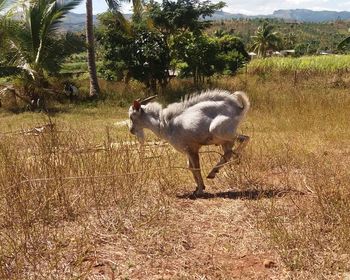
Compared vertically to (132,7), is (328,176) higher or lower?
lower

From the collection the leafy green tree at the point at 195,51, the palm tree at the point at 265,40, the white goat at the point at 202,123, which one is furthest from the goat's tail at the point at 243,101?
the palm tree at the point at 265,40

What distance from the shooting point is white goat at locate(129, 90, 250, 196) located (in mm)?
5512

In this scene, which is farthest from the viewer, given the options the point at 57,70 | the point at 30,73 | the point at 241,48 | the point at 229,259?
the point at 241,48

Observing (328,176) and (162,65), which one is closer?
(328,176)

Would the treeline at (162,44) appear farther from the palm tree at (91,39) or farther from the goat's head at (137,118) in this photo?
the goat's head at (137,118)

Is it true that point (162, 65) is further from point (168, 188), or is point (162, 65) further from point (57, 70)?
point (168, 188)

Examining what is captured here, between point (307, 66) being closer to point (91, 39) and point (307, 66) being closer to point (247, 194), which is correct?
point (91, 39)

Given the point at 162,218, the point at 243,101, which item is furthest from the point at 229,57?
the point at 162,218

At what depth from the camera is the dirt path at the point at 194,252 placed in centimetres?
355

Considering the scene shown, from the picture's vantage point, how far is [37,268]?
11.6 feet

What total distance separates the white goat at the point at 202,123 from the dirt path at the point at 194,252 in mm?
1030

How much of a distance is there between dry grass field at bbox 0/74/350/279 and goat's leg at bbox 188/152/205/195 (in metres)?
0.19

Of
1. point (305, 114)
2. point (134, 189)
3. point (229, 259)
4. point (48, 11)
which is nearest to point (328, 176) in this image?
point (229, 259)

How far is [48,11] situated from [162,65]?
455 centimetres
